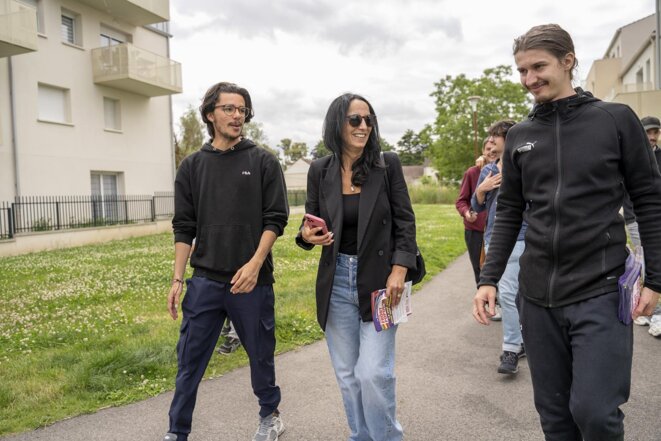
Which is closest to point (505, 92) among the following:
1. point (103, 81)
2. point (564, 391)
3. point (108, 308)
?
point (103, 81)

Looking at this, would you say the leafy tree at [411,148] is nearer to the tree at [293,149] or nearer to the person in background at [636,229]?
the tree at [293,149]

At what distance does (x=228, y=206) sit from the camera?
3.55 meters

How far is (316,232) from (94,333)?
4291 mm

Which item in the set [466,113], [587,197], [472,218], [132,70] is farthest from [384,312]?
[466,113]

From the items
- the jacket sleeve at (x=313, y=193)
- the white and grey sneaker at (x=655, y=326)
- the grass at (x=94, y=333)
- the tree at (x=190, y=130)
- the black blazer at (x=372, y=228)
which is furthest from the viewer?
the tree at (x=190, y=130)

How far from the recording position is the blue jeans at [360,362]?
2.98 metres

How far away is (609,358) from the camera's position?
227 cm

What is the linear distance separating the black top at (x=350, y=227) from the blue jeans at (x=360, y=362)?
5 cm

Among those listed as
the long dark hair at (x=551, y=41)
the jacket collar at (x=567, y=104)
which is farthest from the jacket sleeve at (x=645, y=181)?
the long dark hair at (x=551, y=41)

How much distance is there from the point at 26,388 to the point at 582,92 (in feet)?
15.3

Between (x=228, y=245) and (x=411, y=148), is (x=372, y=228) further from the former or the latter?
(x=411, y=148)

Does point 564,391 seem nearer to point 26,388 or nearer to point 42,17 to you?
point 26,388

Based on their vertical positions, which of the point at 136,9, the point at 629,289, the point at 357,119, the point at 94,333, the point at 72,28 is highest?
the point at 136,9

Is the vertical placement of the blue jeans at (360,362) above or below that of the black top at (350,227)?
below
